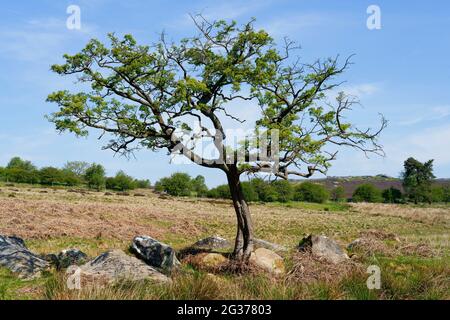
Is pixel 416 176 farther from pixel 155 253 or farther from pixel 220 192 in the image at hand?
pixel 155 253

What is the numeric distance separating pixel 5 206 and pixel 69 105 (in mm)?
20847

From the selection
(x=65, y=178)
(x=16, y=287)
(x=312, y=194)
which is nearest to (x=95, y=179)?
(x=65, y=178)

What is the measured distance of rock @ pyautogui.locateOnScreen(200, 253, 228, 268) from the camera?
53.2 feet

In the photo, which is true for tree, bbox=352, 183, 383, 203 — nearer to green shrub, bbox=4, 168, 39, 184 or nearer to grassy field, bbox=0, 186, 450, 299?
green shrub, bbox=4, 168, 39, 184

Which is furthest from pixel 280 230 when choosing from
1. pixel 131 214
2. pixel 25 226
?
pixel 25 226

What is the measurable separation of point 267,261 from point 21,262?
7774mm

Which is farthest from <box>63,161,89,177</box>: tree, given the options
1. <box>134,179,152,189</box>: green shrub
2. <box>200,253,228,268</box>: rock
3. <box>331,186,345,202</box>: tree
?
<box>200,253,228,268</box>: rock

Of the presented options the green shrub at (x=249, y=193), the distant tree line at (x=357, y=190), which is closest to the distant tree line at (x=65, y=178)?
the distant tree line at (x=357, y=190)

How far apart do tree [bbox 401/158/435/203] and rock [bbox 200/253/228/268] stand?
99.1 metres

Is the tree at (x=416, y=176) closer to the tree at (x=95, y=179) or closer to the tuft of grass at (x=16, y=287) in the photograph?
the tree at (x=95, y=179)

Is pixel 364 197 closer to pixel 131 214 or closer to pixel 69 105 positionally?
pixel 131 214

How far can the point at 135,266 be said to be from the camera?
1273 centimetres

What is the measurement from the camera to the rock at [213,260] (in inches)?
639

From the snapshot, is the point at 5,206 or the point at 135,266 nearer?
the point at 135,266
